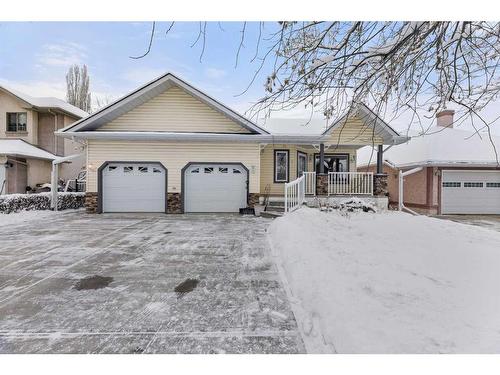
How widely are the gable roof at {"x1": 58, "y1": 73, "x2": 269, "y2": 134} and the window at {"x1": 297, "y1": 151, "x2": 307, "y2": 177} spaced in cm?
323

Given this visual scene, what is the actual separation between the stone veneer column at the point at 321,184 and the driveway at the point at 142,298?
646 centimetres

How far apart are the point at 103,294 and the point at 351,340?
9.64ft

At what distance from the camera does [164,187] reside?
1166 cm

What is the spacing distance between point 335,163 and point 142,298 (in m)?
12.8

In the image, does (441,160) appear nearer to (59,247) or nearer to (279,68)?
(279,68)

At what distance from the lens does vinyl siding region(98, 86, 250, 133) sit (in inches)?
466

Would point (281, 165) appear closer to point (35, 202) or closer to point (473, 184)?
point (473, 184)

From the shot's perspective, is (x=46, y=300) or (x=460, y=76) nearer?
(x=46, y=300)

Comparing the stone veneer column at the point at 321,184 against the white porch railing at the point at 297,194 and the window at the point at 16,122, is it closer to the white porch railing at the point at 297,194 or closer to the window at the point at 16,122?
the white porch railing at the point at 297,194

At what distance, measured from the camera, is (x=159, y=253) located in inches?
213

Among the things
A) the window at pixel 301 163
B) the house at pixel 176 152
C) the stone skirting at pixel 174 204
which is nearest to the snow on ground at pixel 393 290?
the house at pixel 176 152

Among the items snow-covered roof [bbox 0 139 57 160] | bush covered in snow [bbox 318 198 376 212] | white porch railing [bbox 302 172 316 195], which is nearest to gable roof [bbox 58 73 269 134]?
white porch railing [bbox 302 172 316 195]

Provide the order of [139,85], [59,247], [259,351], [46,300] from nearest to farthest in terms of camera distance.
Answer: [259,351], [46,300], [59,247], [139,85]
